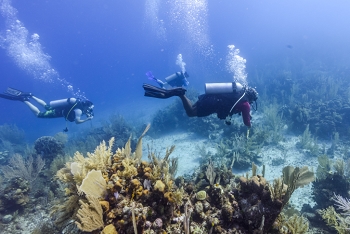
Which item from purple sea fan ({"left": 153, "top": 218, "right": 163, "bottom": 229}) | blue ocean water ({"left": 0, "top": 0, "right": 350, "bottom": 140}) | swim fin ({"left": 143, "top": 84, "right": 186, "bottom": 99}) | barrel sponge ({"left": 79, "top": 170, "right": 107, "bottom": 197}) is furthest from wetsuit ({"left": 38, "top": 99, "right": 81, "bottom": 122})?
blue ocean water ({"left": 0, "top": 0, "right": 350, "bottom": 140})

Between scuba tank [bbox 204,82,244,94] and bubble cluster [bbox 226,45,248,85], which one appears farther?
bubble cluster [bbox 226,45,248,85]

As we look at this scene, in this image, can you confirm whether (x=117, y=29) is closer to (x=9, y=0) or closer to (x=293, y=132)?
(x=9, y=0)

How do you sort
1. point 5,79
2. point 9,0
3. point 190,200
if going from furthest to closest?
1. point 5,79
2. point 9,0
3. point 190,200

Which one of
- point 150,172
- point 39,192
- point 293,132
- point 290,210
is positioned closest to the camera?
point 150,172

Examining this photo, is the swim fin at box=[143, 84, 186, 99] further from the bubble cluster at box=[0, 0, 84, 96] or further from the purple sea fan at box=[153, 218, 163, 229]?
the bubble cluster at box=[0, 0, 84, 96]

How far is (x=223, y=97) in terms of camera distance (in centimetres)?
676

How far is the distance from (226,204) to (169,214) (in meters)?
0.98

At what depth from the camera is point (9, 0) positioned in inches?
2554

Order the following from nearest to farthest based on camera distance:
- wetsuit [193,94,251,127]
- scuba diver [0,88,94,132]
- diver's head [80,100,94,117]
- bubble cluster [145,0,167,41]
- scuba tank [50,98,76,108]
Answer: wetsuit [193,94,251,127]
scuba diver [0,88,94,132]
diver's head [80,100,94,117]
scuba tank [50,98,76,108]
bubble cluster [145,0,167,41]

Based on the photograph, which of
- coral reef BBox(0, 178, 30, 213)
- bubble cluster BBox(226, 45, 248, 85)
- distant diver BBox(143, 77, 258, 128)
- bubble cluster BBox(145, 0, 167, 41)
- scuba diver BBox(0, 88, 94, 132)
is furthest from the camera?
bubble cluster BBox(145, 0, 167, 41)

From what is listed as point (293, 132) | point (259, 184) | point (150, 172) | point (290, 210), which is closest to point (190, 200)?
point (150, 172)

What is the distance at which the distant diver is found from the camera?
6.36 metres

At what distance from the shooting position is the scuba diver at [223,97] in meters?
6.36

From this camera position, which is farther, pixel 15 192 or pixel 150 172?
pixel 15 192
